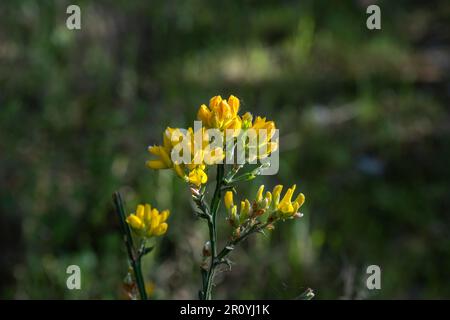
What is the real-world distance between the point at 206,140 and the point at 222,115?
5 centimetres

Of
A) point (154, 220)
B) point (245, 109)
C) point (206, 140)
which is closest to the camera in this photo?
point (206, 140)

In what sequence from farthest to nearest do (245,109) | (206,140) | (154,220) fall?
(245,109), (154,220), (206,140)

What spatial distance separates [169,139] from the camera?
40.4 inches

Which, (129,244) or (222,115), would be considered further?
(129,244)

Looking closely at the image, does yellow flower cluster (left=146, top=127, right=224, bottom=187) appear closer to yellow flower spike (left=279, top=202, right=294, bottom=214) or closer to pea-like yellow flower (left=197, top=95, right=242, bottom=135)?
pea-like yellow flower (left=197, top=95, right=242, bottom=135)

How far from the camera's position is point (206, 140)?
1011 millimetres

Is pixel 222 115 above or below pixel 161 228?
above

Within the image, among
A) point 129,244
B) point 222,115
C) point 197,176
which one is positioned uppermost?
point 222,115

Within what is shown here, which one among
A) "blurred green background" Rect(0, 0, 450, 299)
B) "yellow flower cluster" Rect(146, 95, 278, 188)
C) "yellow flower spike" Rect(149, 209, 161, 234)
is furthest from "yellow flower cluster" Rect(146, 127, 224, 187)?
"blurred green background" Rect(0, 0, 450, 299)

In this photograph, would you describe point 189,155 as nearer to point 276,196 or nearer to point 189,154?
point 189,154

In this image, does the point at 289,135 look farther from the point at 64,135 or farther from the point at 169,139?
the point at 169,139

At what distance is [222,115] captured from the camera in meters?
1.03

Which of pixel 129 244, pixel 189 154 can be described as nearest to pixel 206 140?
pixel 189 154

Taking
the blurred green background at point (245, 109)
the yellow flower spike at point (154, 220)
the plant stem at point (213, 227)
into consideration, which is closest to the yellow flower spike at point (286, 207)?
the plant stem at point (213, 227)
